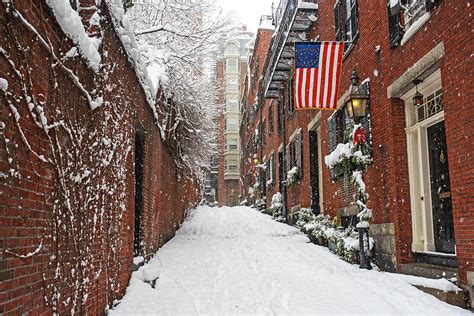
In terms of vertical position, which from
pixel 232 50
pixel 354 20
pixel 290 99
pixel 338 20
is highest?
pixel 232 50

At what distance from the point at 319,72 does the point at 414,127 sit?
2.46m

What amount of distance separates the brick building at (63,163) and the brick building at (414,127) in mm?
4318

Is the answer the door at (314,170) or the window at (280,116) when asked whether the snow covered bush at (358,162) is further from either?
the window at (280,116)

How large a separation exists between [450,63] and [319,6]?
28.7 feet

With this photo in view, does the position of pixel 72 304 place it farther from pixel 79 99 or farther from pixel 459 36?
pixel 459 36

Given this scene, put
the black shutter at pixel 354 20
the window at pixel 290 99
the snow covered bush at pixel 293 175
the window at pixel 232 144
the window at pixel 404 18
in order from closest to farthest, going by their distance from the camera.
→ the window at pixel 404 18 < the black shutter at pixel 354 20 < the snow covered bush at pixel 293 175 < the window at pixel 290 99 < the window at pixel 232 144

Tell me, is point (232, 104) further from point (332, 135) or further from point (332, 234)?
point (332, 234)

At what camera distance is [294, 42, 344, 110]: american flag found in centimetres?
948

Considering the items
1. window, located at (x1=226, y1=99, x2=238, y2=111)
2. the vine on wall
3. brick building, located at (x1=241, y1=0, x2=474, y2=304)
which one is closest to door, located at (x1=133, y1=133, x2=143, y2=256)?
the vine on wall

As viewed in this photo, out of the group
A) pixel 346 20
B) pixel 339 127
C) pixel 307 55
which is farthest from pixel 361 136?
pixel 346 20

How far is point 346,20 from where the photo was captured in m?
11.3

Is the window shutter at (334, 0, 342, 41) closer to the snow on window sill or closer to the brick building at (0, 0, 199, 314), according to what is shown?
the snow on window sill

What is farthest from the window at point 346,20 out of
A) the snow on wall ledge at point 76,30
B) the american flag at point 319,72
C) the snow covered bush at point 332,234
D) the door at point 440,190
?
the snow on wall ledge at point 76,30

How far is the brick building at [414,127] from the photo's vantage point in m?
5.88
